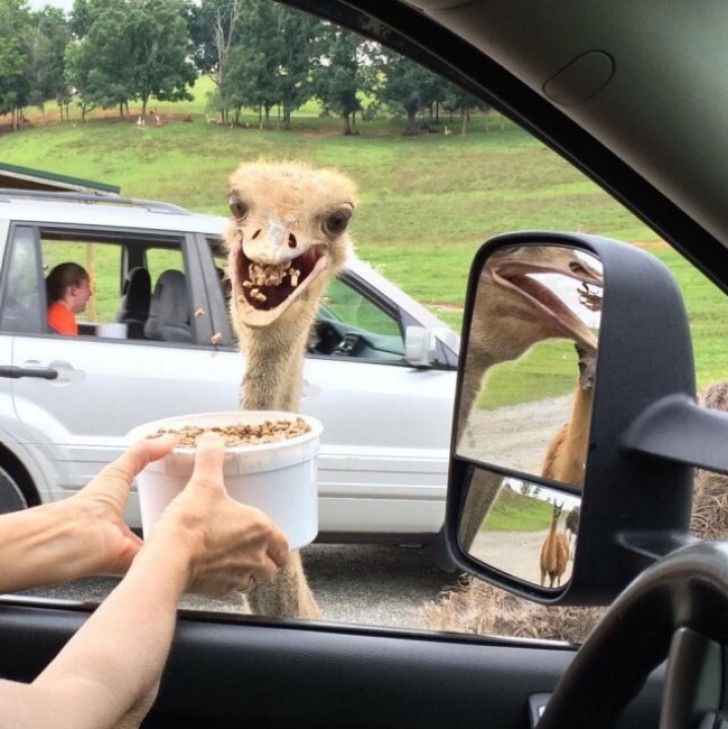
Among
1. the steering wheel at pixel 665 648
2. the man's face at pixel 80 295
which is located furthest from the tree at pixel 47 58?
the steering wheel at pixel 665 648

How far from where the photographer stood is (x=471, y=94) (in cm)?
140

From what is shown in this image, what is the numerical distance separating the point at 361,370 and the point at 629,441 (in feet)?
7.95

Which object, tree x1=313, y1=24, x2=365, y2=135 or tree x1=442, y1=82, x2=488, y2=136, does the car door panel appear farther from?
tree x1=313, y1=24, x2=365, y2=135

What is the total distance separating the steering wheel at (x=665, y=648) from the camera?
71 cm

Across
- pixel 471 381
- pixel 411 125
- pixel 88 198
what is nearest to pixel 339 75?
pixel 411 125

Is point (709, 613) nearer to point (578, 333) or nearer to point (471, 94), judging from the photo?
point (578, 333)

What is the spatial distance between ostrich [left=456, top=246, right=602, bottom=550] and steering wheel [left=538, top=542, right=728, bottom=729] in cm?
33

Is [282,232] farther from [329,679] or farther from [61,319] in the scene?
[61,319]

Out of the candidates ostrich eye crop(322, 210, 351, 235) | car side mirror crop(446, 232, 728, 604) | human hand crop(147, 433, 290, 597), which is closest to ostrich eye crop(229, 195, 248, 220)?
ostrich eye crop(322, 210, 351, 235)

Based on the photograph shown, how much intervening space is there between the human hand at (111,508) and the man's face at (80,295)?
1.87m

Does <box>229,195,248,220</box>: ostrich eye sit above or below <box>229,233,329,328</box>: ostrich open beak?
above

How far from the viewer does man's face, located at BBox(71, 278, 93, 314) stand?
3.34m

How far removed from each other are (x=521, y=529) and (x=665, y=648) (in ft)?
1.58

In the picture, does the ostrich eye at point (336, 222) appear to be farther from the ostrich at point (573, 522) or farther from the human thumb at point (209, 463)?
the ostrich at point (573, 522)
